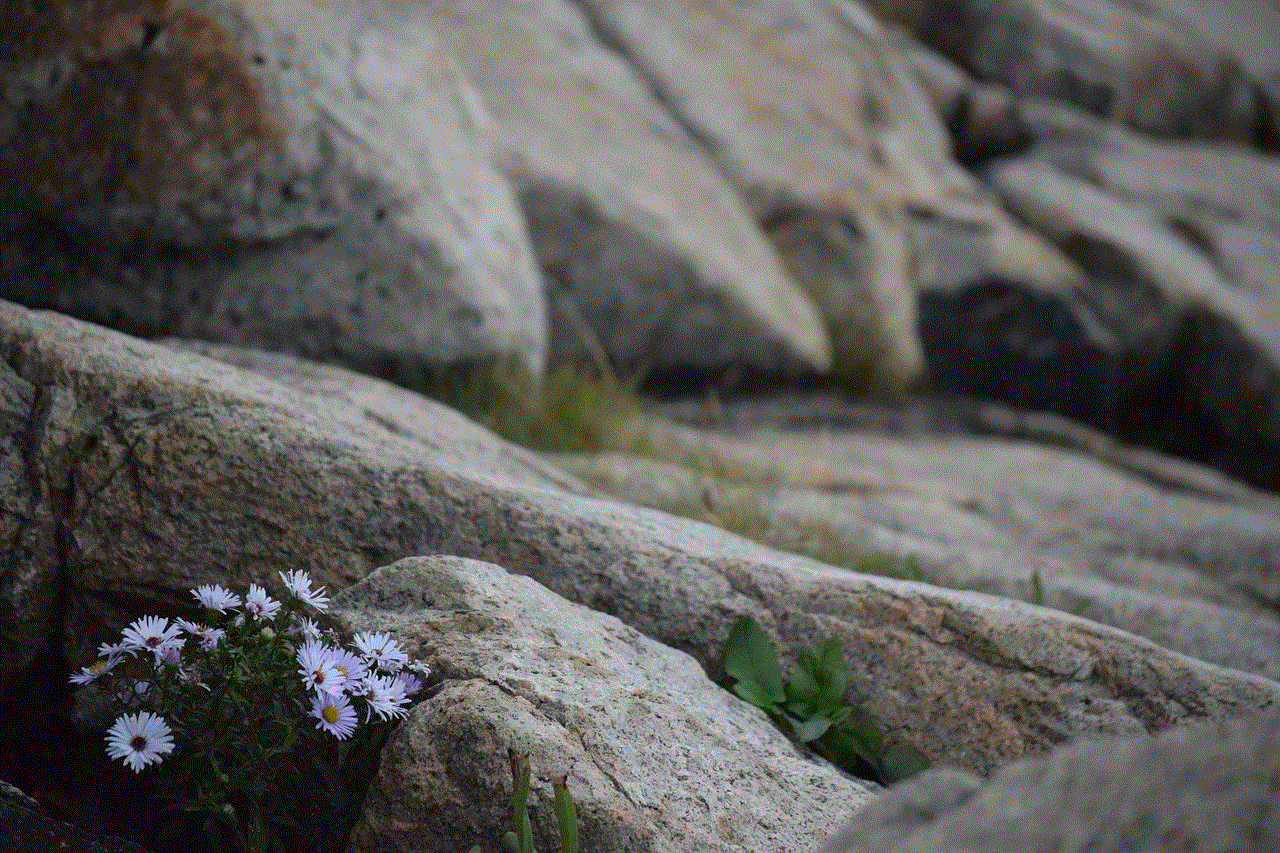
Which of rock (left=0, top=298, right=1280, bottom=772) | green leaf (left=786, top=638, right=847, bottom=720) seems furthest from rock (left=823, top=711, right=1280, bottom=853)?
rock (left=0, top=298, right=1280, bottom=772)

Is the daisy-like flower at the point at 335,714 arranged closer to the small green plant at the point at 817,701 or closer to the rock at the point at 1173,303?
the small green plant at the point at 817,701

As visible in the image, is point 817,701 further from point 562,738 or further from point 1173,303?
point 1173,303

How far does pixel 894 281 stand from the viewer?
6.57m

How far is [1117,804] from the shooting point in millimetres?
1093

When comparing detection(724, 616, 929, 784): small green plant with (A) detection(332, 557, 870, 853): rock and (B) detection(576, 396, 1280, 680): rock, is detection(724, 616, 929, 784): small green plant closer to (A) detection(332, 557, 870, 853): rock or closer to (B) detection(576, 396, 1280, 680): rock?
(A) detection(332, 557, 870, 853): rock

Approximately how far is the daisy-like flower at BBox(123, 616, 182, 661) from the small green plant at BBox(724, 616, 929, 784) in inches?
37.2

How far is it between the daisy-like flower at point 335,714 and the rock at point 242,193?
6.31 ft

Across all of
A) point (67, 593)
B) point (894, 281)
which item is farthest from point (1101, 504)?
point (67, 593)

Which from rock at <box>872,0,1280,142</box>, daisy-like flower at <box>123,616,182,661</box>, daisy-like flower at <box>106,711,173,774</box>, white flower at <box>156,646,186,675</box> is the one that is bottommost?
daisy-like flower at <box>106,711,173,774</box>

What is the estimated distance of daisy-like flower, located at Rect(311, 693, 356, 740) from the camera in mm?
1642

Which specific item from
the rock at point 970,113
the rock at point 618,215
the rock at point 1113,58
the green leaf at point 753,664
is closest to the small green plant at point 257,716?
the green leaf at point 753,664

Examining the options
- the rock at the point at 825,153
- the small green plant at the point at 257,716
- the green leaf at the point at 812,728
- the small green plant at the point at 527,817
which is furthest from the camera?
the rock at the point at 825,153

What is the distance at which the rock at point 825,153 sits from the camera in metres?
6.26

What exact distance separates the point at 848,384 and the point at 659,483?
285cm
